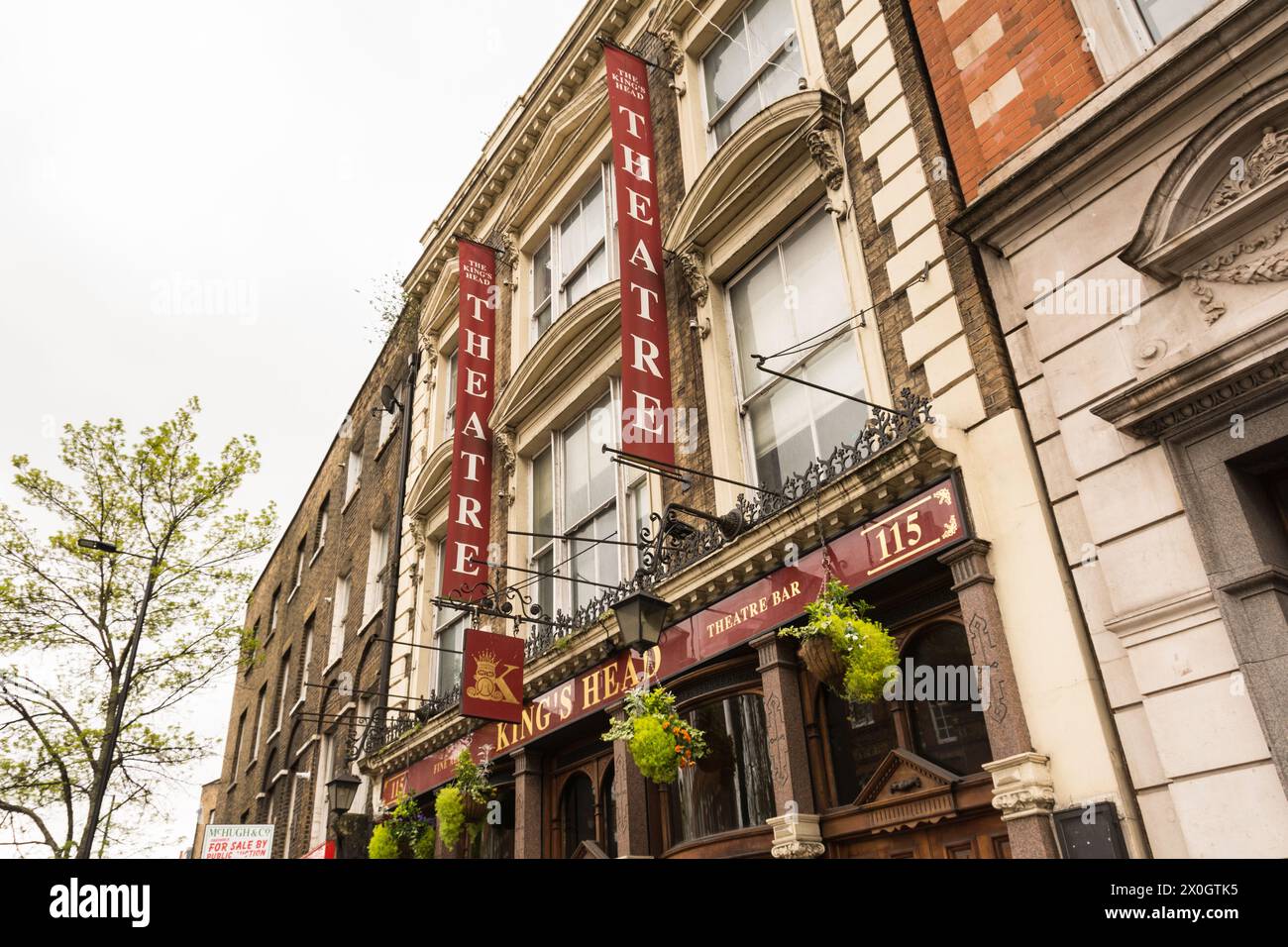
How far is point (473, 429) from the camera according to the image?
50.5 ft

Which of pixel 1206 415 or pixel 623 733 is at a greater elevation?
pixel 1206 415

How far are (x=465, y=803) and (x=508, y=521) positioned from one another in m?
4.41

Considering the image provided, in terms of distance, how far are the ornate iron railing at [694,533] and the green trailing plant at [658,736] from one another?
1.20 m

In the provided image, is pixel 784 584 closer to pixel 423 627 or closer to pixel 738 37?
pixel 738 37

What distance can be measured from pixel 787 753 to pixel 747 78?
903 cm

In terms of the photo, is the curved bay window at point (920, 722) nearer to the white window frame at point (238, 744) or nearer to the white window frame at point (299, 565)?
the white window frame at point (299, 565)

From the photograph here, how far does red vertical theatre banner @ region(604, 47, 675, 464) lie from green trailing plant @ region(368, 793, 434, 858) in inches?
275

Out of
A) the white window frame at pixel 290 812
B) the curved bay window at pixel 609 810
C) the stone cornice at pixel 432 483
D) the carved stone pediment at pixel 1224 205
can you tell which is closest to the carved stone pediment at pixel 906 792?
the carved stone pediment at pixel 1224 205

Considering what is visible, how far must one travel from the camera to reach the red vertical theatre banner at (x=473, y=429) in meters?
13.9

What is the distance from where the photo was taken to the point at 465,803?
39.8 ft

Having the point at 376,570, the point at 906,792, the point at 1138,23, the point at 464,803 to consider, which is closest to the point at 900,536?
the point at 906,792
